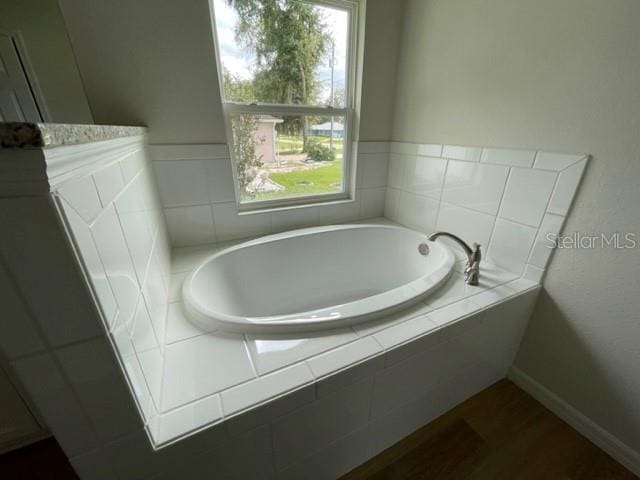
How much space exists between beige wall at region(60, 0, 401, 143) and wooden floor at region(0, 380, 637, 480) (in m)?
1.32

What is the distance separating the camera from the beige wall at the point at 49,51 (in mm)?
929

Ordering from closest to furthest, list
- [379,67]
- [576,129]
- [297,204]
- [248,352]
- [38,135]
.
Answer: [38,135] < [248,352] < [576,129] < [379,67] < [297,204]

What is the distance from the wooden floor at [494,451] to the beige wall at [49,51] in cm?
173

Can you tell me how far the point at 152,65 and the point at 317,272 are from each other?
1280mm

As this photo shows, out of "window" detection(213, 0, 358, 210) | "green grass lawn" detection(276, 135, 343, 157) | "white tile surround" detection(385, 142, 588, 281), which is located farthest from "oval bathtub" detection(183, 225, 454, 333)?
"green grass lawn" detection(276, 135, 343, 157)

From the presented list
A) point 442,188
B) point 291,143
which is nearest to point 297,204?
point 291,143

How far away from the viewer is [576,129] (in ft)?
3.13

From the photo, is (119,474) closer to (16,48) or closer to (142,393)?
(142,393)

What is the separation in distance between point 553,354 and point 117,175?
5.54 feet

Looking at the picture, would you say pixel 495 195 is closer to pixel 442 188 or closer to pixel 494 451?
pixel 442 188

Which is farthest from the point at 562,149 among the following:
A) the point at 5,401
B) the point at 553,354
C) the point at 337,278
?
the point at 5,401

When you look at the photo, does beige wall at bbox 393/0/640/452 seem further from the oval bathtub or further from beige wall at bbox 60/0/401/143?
beige wall at bbox 60/0/401/143

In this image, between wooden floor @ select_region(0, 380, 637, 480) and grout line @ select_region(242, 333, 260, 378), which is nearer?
grout line @ select_region(242, 333, 260, 378)

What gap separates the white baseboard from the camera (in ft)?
3.22
